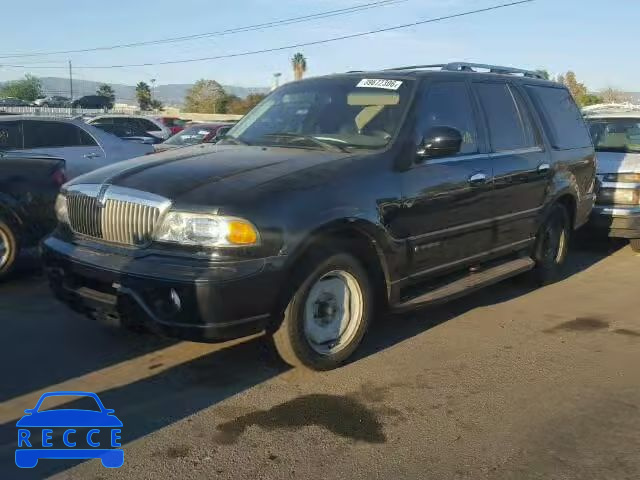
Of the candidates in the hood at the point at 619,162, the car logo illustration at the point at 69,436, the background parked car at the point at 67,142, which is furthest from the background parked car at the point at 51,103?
the car logo illustration at the point at 69,436

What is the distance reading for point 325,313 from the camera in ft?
14.2

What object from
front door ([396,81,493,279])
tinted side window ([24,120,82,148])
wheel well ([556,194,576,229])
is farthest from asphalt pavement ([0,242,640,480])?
tinted side window ([24,120,82,148])

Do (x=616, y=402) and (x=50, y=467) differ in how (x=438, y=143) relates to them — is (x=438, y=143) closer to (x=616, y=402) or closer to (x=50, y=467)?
(x=616, y=402)

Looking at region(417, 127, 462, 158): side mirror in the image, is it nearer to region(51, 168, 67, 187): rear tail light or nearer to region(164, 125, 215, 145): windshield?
region(51, 168, 67, 187): rear tail light

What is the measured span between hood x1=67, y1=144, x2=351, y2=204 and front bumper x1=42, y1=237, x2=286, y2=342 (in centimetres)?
41

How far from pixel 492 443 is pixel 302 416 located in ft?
3.35

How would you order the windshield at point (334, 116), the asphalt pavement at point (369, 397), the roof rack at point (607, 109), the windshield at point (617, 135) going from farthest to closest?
the roof rack at point (607, 109) < the windshield at point (617, 135) < the windshield at point (334, 116) < the asphalt pavement at point (369, 397)

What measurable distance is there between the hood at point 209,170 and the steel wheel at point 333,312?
2.44ft

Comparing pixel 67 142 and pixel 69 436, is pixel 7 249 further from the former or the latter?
pixel 67 142

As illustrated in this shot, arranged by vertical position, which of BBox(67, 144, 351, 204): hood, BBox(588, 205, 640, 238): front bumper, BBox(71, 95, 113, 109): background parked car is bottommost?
BBox(588, 205, 640, 238): front bumper

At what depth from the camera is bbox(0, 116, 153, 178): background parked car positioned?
8.89 metres

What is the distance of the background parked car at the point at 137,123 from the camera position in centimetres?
1755

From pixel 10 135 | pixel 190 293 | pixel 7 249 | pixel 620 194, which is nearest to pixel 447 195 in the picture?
pixel 190 293

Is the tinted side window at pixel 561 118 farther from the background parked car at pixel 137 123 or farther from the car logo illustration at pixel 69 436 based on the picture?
the background parked car at pixel 137 123
